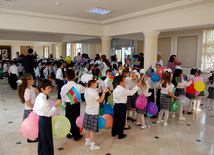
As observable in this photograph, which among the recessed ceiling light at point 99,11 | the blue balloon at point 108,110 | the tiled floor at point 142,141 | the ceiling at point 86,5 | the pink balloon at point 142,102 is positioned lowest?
the tiled floor at point 142,141

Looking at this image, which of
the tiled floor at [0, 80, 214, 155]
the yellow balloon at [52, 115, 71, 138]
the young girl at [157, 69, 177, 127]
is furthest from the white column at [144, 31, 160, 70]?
the yellow balloon at [52, 115, 71, 138]

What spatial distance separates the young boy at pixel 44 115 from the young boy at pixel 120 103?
118 cm

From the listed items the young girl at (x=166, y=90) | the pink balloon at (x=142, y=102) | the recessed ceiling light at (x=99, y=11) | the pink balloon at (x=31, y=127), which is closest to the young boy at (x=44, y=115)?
the pink balloon at (x=31, y=127)

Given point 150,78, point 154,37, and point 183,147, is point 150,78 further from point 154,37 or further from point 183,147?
point 154,37

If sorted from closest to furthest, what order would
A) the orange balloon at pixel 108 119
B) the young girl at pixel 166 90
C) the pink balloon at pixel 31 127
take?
the pink balloon at pixel 31 127, the orange balloon at pixel 108 119, the young girl at pixel 166 90

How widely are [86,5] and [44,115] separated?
4.07m

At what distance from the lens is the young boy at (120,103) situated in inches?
122

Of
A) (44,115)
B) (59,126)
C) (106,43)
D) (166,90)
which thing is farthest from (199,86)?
(106,43)

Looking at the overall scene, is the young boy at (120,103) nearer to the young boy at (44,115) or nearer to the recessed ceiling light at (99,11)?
the young boy at (44,115)

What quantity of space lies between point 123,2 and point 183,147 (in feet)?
13.0

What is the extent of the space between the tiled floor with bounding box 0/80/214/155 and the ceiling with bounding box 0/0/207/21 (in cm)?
320

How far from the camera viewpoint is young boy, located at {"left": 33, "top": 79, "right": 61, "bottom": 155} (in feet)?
7.54

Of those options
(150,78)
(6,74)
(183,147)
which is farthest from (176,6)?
(6,74)

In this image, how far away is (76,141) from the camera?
3.30 m
